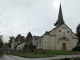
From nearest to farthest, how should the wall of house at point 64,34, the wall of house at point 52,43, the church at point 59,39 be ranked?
the church at point 59,39 → the wall of house at point 52,43 → the wall of house at point 64,34

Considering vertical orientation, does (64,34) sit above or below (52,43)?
above

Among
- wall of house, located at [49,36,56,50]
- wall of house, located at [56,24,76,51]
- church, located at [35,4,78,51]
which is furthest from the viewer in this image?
wall of house, located at [56,24,76,51]

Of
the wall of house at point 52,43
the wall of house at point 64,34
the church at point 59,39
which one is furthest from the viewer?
the wall of house at point 64,34

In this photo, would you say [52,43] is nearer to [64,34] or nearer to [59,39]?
[59,39]

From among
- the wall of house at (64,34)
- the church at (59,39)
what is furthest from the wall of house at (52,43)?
the wall of house at (64,34)

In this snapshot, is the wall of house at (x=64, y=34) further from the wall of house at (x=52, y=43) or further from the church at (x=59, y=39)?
the wall of house at (x=52, y=43)

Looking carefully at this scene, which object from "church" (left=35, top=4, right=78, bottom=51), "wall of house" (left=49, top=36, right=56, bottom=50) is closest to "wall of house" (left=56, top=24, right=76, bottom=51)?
"church" (left=35, top=4, right=78, bottom=51)

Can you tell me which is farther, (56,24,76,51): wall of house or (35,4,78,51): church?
(56,24,76,51): wall of house

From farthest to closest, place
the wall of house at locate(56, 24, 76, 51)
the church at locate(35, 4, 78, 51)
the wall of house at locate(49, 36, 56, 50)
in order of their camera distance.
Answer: the wall of house at locate(56, 24, 76, 51)
the wall of house at locate(49, 36, 56, 50)
the church at locate(35, 4, 78, 51)

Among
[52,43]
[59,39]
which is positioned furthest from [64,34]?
[52,43]

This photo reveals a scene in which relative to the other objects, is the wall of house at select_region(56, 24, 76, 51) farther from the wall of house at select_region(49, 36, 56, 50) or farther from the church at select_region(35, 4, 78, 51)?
the wall of house at select_region(49, 36, 56, 50)

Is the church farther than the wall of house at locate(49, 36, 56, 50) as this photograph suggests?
No

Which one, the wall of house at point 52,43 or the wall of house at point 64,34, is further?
the wall of house at point 64,34

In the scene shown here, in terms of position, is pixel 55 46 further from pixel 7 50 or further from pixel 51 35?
pixel 7 50
